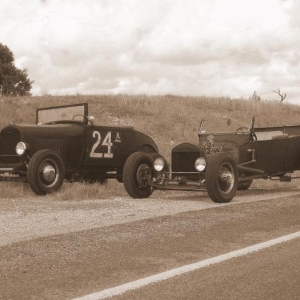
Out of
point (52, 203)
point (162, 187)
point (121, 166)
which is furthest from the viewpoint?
point (121, 166)

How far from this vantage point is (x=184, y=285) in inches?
178

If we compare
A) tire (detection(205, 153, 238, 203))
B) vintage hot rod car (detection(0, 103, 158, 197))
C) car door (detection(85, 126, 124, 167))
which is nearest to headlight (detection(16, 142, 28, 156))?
vintage hot rod car (detection(0, 103, 158, 197))

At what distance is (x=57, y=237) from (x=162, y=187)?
5.19 meters

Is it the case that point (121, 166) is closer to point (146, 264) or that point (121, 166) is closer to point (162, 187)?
point (162, 187)

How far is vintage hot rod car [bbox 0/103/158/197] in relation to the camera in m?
12.2

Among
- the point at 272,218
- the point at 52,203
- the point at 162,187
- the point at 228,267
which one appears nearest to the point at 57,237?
the point at 228,267

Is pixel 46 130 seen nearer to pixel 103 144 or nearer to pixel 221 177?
pixel 103 144

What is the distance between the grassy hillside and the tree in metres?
15.4

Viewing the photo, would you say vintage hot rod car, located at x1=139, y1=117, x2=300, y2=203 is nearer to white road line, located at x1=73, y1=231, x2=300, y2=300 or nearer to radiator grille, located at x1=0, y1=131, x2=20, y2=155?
radiator grille, located at x1=0, y1=131, x2=20, y2=155

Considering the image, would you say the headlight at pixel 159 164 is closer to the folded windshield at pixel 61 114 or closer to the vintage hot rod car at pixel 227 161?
the vintage hot rod car at pixel 227 161

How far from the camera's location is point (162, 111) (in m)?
35.8

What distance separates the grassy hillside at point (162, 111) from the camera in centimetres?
3112

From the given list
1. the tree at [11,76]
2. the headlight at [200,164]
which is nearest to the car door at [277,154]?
the headlight at [200,164]

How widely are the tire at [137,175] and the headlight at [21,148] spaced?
2.16 meters
